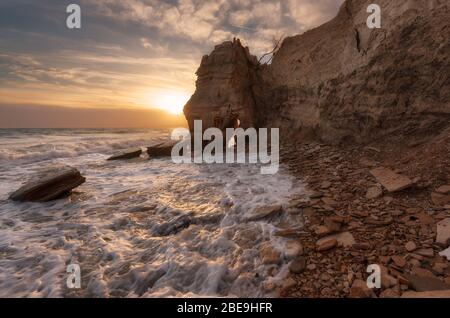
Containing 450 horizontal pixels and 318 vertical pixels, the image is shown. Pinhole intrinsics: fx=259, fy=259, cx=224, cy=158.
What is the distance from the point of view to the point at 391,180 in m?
5.70

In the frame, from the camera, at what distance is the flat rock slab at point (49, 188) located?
282 inches

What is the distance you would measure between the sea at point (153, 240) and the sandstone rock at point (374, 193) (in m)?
1.52

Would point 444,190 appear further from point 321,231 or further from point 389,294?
point 389,294

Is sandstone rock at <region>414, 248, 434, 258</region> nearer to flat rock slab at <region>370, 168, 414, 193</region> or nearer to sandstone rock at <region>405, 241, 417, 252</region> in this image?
sandstone rock at <region>405, 241, 417, 252</region>

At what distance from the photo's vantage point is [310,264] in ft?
12.5

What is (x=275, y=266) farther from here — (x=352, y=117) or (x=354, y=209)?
(x=352, y=117)

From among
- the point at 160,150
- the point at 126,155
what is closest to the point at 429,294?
the point at 160,150

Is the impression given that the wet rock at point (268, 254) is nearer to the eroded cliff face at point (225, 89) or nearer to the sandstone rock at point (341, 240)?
the sandstone rock at point (341, 240)

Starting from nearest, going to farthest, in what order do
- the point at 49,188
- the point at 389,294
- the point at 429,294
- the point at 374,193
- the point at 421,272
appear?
the point at 429,294
the point at 389,294
the point at 421,272
the point at 374,193
the point at 49,188

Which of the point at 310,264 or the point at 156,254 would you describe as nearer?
the point at 310,264

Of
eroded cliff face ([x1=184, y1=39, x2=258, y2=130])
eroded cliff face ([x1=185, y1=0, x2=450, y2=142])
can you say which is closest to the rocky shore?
eroded cliff face ([x1=185, y1=0, x2=450, y2=142])

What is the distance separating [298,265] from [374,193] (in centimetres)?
280
